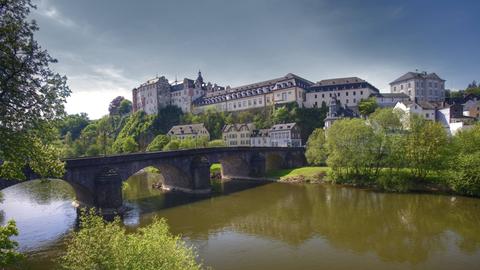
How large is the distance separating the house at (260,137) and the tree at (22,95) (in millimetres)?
78464

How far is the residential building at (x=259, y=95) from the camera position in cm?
10006

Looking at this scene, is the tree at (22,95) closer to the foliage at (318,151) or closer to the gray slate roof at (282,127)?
the foliage at (318,151)

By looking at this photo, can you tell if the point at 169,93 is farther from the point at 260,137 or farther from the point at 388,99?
the point at 388,99

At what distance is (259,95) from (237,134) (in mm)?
20357

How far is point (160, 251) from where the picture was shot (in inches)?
493

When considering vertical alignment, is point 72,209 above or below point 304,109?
below

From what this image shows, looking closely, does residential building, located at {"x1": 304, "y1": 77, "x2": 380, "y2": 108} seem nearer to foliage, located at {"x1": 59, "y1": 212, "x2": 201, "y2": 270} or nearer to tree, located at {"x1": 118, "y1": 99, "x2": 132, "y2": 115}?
foliage, located at {"x1": 59, "y1": 212, "x2": 201, "y2": 270}

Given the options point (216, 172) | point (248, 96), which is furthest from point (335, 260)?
point (248, 96)

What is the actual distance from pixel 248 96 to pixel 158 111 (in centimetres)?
4021

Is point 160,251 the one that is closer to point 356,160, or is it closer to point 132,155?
point 132,155

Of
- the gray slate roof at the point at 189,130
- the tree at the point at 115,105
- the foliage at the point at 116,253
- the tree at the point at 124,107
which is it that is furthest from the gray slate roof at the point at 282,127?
the tree at the point at 115,105

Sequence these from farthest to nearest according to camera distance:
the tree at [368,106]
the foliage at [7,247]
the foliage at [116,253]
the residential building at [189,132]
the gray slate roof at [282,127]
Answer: the residential building at [189,132]
the tree at [368,106]
the gray slate roof at [282,127]
the foliage at [116,253]
the foliage at [7,247]

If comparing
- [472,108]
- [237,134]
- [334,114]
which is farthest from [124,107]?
[472,108]

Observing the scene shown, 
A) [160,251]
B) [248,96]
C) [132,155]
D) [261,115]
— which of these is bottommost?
[160,251]
